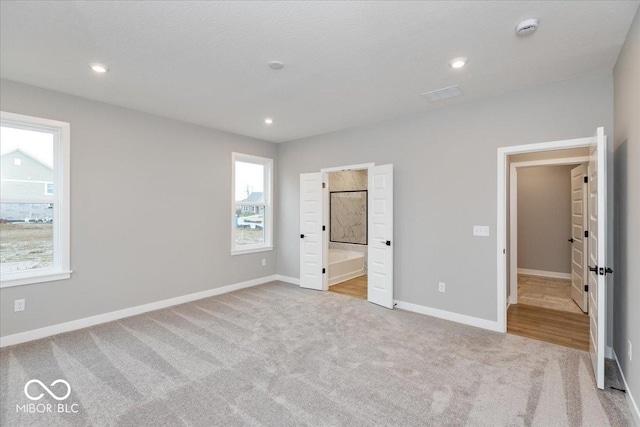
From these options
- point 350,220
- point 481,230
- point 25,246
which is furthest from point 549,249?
point 25,246

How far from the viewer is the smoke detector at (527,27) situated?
2115mm

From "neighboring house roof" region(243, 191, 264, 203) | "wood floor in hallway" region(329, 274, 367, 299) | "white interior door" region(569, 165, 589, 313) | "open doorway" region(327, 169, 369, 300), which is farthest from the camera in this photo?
"open doorway" region(327, 169, 369, 300)

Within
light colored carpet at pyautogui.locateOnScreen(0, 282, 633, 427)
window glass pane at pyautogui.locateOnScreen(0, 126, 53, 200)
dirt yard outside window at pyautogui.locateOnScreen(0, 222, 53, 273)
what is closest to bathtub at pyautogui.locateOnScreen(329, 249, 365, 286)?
light colored carpet at pyautogui.locateOnScreen(0, 282, 633, 427)

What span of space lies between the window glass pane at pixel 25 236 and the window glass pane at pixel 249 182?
8.51ft

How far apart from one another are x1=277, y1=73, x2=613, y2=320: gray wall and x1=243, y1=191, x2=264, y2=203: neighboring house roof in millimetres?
2087

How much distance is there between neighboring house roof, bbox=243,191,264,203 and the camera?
221 inches

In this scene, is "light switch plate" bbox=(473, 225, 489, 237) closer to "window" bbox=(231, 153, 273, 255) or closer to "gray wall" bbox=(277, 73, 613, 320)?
"gray wall" bbox=(277, 73, 613, 320)

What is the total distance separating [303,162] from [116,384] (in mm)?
4148

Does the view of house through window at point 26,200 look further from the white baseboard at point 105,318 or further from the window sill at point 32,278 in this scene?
the white baseboard at point 105,318

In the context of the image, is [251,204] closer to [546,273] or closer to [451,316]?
[451,316]

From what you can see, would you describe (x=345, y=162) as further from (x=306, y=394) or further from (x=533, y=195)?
(x=533, y=195)

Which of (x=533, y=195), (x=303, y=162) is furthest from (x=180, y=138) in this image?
(x=533, y=195)

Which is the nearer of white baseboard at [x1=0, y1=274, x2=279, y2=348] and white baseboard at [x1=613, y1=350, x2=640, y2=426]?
white baseboard at [x1=613, y1=350, x2=640, y2=426]

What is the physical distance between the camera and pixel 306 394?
2.28 m
